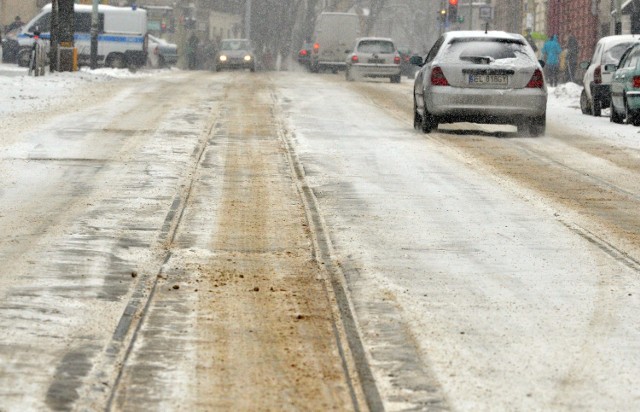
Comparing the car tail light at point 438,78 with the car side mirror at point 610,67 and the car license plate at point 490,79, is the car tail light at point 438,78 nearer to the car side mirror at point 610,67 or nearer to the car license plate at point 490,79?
the car license plate at point 490,79

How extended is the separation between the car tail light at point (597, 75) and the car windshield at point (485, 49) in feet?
21.8

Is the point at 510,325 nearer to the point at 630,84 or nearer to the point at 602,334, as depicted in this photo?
the point at 602,334

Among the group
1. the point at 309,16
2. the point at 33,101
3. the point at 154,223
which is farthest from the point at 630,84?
the point at 309,16

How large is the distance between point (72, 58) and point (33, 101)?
519 inches

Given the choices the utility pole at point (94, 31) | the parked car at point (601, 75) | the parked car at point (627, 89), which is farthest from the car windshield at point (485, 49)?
the utility pole at point (94, 31)

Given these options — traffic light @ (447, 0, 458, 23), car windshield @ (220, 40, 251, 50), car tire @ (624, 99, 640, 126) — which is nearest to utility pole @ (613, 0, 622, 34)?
car tire @ (624, 99, 640, 126)

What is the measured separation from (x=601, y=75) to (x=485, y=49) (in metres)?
7.15

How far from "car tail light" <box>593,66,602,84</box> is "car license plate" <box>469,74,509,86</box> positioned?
7231mm

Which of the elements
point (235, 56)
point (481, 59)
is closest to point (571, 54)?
point (235, 56)

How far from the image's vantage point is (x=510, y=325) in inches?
267

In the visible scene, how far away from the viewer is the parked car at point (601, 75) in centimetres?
2611

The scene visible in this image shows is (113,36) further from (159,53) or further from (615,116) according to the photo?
(615,116)

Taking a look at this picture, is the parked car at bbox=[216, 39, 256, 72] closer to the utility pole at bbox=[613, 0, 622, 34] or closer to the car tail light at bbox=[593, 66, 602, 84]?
the utility pole at bbox=[613, 0, 622, 34]

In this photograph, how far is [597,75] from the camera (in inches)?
1040
